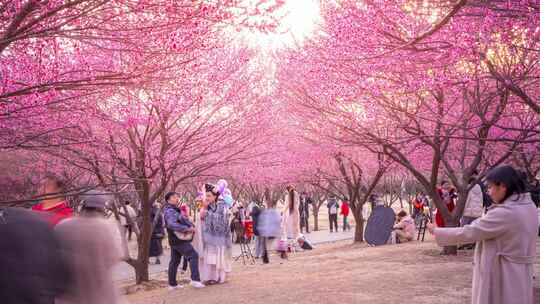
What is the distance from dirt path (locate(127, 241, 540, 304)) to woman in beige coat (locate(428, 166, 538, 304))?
3.34m

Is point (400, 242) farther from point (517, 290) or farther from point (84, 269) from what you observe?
point (84, 269)

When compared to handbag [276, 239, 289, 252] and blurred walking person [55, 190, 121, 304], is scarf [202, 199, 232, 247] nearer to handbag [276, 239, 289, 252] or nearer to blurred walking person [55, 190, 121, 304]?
handbag [276, 239, 289, 252]

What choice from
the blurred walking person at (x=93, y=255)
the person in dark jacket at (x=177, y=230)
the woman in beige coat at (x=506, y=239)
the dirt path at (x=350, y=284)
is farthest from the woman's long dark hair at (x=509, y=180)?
the person in dark jacket at (x=177, y=230)

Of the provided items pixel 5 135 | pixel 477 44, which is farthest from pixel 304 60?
pixel 5 135

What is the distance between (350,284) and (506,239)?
5.08m

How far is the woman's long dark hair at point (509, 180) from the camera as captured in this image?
14.5 feet

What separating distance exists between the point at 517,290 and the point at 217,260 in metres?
6.76

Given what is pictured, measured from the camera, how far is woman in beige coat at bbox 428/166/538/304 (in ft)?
14.5

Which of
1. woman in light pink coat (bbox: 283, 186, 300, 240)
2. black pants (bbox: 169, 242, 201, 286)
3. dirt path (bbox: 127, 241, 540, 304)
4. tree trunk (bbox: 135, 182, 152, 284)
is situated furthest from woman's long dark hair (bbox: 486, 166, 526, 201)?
woman in light pink coat (bbox: 283, 186, 300, 240)

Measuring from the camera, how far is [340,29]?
304 inches

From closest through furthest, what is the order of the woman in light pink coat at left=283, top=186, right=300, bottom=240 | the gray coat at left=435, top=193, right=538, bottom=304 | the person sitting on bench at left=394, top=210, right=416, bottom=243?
the gray coat at left=435, top=193, right=538, bottom=304
the woman in light pink coat at left=283, top=186, right=300, bottom=240
the person sitting on bench at left=394, top=210, right=416, bottom=243

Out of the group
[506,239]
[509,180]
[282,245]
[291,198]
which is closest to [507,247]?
[506,239]

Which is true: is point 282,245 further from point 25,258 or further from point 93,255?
point 25,258

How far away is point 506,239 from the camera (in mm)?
4484
